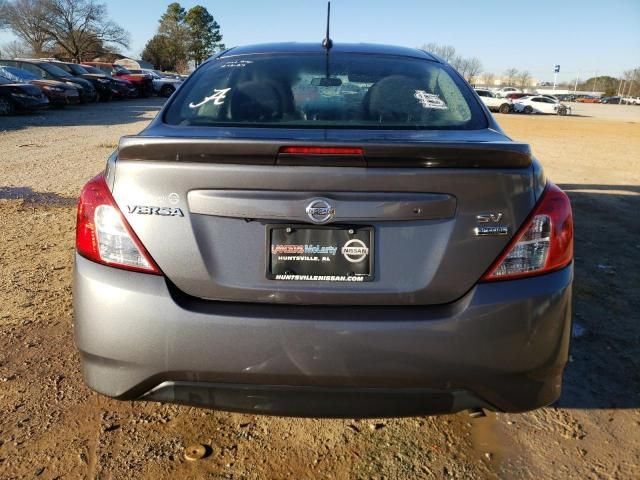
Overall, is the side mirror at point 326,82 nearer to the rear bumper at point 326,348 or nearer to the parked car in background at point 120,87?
the rear bumper at point 326,348

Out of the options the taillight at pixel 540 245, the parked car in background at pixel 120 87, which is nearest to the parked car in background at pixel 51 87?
the parked car in background at pixel 120 87

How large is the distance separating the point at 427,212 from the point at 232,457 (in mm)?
1298

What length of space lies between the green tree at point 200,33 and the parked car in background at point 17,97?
200 ft

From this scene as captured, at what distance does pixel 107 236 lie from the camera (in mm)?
1845

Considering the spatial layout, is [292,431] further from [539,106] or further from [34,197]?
[539,106]

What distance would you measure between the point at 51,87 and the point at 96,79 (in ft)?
21.8

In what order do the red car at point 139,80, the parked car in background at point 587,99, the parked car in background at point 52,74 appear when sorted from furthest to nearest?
the parked car in background at point 587,99
the red car at point 139,80
the parked car in background at point 52,74

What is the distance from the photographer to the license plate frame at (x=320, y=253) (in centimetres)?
175

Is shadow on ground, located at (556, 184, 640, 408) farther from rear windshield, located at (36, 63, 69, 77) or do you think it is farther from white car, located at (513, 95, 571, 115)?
white car, located at (513, 95, 571, 115)

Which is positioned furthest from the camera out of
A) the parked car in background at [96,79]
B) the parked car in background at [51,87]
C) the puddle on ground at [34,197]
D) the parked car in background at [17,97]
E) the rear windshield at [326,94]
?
the parked car in background at [96,79]

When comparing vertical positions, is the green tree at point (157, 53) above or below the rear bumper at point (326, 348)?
above

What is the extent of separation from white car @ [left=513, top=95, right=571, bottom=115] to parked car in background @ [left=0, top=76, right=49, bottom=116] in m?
32.3

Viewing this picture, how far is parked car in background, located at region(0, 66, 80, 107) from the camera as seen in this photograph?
17.8 meters

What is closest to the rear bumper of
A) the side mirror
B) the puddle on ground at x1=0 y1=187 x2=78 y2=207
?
the side mirror
